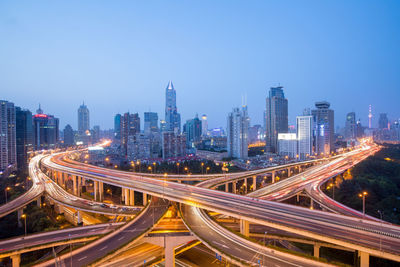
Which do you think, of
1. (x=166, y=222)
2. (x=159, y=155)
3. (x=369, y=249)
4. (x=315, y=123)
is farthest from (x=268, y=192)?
(x=315, y=123)

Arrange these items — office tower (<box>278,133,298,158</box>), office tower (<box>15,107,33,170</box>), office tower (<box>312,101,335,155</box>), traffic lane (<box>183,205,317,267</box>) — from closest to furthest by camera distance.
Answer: traffic lane (<box>183,205,317,267</box>) → office tower (<box>15,107,33,170</box>) → office tower (<box>278,133,298,158</box>) → office tower (<box>312,101,335,155</box>)

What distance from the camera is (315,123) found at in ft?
394

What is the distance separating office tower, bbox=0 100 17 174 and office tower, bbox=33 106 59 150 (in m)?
41.4

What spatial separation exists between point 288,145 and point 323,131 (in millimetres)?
19233

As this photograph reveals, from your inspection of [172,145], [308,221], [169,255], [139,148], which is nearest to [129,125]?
[139,148]

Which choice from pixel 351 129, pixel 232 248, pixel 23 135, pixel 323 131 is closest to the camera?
pixel 232 248

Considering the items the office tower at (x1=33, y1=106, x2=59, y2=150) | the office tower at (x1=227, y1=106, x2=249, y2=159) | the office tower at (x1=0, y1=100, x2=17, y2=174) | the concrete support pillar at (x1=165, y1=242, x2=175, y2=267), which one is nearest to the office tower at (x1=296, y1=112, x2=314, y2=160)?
the office tower at (x1=227, y1=106, x2=249, y2=159)

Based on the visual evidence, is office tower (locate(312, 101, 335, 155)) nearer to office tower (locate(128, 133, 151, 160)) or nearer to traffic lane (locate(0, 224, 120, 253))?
office tower (locate(128, 133, 151, 160))

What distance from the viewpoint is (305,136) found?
108m

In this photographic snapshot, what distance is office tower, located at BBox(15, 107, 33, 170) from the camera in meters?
76.8

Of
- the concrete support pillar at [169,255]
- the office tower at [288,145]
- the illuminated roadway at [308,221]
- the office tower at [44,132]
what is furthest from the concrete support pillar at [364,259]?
the office tower at [44,132]

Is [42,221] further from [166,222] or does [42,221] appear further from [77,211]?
[166,222]

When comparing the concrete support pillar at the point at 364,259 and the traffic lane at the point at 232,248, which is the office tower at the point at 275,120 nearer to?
the traffic lane at the point at 232,248

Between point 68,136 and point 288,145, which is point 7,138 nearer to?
point 68,136
